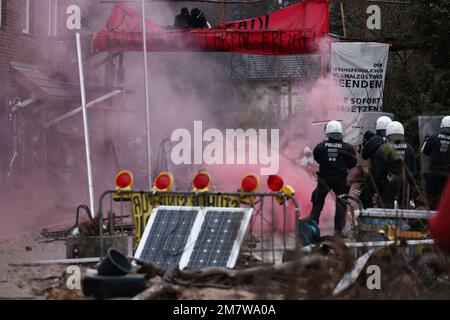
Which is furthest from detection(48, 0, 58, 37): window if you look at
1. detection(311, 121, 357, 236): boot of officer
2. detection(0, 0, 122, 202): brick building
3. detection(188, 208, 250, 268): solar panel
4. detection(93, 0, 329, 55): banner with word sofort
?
detection(188, 208, 250, 268): solar panel

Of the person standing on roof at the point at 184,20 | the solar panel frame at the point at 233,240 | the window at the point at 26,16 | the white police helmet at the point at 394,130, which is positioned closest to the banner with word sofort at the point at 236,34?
the person standing on roof at the point at 184,20

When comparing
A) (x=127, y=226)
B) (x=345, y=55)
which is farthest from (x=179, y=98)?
(x=127, y=226)

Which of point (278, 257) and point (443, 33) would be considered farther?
point (443, 33)

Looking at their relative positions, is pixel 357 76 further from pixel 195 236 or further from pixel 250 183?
pixel 195 236

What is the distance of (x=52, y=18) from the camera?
1872cm

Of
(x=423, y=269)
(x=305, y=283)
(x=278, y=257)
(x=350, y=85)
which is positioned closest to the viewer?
(x=305, y=283)

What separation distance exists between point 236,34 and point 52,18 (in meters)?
5.27

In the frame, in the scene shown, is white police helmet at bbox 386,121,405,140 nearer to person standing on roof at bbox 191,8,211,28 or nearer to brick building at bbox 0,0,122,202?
person standing on roof at bbox 191,8,211,28

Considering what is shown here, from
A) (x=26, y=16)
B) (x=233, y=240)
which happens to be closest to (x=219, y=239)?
(x=233, y=240)

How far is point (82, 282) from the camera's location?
7184 mm

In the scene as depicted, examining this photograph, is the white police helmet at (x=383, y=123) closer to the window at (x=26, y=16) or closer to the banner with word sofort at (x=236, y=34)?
the banner with word sofort at (x=236, y=34)

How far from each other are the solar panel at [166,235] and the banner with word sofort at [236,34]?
7333 mm
